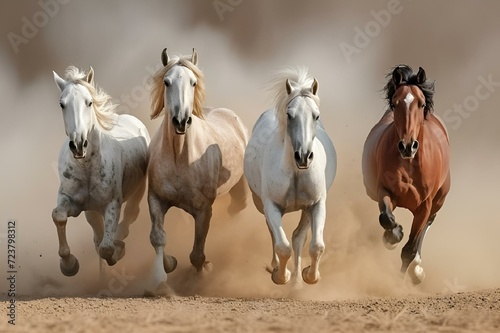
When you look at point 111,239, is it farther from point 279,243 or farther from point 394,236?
point 394,236

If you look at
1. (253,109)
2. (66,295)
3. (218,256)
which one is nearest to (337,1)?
(253,109)

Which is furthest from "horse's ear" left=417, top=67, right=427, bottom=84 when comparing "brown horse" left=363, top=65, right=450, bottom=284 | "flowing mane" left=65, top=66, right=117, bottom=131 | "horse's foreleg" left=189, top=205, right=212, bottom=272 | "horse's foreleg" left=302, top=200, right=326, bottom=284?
"flowing mane" left=65, top=66, right=117, bottom=131

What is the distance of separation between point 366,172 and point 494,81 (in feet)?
21.3

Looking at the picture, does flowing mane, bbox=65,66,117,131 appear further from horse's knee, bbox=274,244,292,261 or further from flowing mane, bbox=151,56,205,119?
horse's knee, bbox=274,244,292,261

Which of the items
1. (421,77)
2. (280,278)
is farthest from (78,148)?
(421,77)

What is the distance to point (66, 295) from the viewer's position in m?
11.4

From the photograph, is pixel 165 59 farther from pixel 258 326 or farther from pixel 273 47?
pixel 273 47

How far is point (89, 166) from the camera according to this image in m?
11.2

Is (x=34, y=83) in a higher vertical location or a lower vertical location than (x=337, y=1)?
lower

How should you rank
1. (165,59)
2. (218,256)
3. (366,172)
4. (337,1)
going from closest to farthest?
(165,59) < (366,172) < (218,256) < (337,1)

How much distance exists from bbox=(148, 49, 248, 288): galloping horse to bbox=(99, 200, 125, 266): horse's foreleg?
0.38 meters

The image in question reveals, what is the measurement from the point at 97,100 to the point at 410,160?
3254mm

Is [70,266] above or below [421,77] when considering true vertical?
below

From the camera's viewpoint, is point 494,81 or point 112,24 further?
point 112,24
